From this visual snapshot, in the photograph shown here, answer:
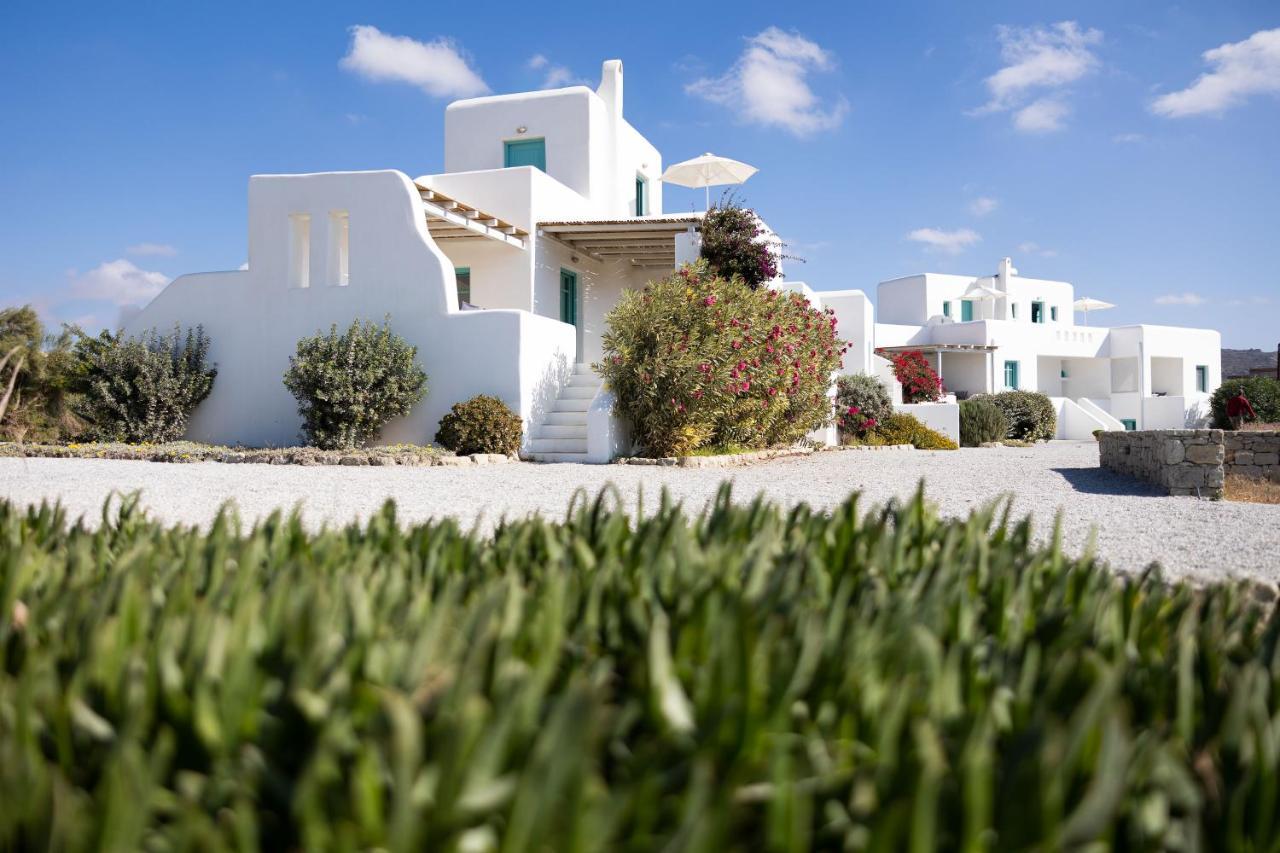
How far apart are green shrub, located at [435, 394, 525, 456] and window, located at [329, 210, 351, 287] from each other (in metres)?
3.57

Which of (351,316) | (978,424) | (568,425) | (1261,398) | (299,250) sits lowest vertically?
(568,425)

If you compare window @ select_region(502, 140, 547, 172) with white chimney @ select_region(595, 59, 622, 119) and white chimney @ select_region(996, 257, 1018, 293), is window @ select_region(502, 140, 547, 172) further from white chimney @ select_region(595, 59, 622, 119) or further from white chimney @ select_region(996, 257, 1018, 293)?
white chimney @ select_region(996, 257, 1018, 293)

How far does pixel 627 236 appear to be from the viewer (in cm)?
1745

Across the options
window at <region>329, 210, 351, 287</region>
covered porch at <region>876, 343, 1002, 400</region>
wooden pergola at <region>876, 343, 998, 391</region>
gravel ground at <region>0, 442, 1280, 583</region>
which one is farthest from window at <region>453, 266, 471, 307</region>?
covered porch at <region>876, 343, 1002, 400</region>

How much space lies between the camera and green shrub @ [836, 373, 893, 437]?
20.4 meters

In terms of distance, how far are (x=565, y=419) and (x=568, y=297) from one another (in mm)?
5278

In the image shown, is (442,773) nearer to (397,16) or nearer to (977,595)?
(977,595)

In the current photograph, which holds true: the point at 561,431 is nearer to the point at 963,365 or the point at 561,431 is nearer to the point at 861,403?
the point at 861,403

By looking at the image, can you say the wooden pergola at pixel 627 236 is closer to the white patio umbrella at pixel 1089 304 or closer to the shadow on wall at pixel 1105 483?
the shadow on wall at pixel 1105 483

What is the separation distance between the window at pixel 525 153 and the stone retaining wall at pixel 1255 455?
14337 mm

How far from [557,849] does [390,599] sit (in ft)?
2.95

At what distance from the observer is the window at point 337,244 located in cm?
1487

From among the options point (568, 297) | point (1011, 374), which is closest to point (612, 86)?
point (568, 297)

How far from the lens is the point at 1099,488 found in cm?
997
